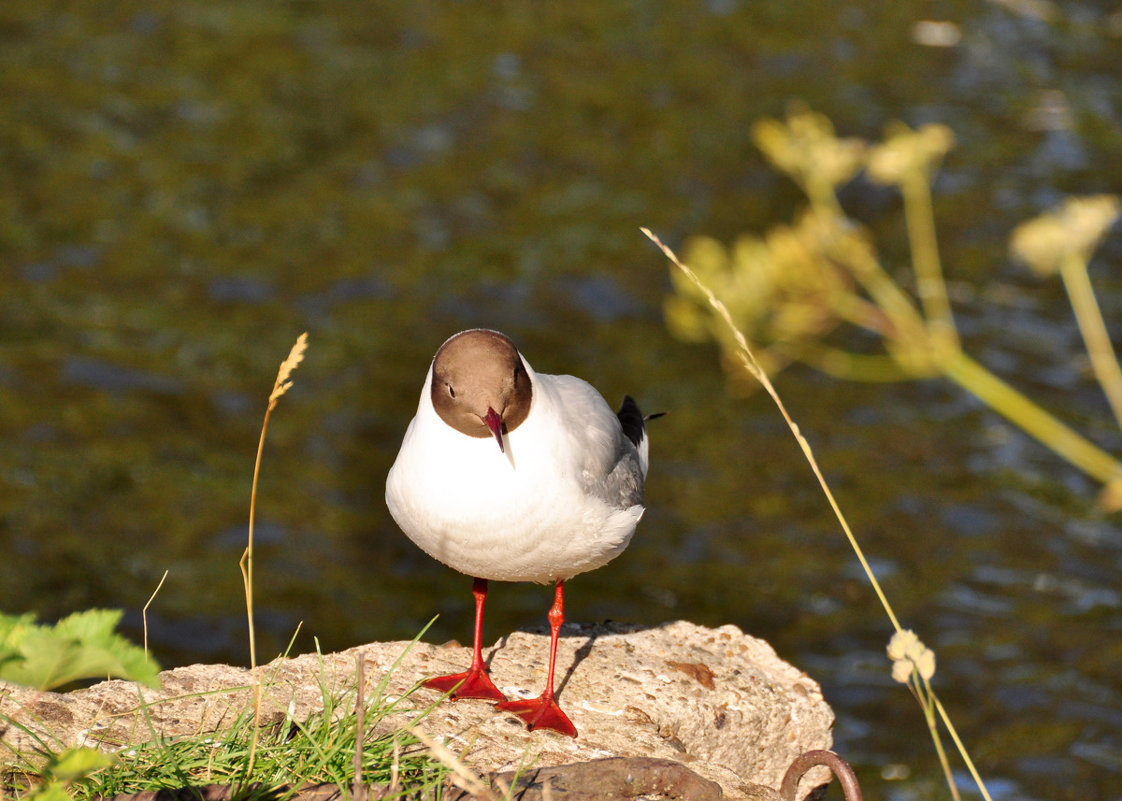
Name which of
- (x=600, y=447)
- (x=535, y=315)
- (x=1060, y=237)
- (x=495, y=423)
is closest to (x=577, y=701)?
(x=600, y=447)

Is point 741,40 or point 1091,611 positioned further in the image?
point 741,40

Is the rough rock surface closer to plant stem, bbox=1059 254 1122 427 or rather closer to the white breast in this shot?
the white breast

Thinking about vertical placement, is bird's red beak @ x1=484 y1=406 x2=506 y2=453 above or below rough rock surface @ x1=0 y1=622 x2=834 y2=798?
above

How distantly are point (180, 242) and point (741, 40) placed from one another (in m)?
7.38

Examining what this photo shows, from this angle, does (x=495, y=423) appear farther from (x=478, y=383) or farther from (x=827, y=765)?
(x=827, y=765)

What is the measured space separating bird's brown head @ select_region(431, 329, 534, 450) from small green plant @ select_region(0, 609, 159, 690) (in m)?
1.90

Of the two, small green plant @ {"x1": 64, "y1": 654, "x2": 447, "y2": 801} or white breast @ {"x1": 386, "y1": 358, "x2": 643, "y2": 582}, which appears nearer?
small green plant @ {"x1": 64, "y1": 654, "x2": 447, "y2": 801}

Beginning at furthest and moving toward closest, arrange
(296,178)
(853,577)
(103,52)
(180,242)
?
1. (103,52)
2. (296,178)
3. (180,242)
4. (853,577)

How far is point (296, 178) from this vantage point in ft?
44.4

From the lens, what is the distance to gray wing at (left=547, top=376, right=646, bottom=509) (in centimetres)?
478

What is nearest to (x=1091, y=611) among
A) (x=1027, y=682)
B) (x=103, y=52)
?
(x=1027, y=682)

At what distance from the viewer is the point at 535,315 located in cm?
1237

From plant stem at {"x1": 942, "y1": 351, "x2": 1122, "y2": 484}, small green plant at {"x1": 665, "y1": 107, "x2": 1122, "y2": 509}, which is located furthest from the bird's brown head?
plant stem at {"x1": 942, "y1": 351, "x2": 1122, "y2": 484}

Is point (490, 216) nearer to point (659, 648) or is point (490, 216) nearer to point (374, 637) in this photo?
point (374, 637)
